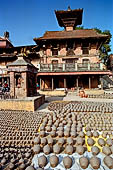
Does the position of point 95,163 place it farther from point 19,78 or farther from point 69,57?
point 69,57

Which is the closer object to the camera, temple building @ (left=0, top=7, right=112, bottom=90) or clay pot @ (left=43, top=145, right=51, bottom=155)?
clay pot @ (left=43, top=145, right=51, bottom=155)

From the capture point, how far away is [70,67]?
16.2m

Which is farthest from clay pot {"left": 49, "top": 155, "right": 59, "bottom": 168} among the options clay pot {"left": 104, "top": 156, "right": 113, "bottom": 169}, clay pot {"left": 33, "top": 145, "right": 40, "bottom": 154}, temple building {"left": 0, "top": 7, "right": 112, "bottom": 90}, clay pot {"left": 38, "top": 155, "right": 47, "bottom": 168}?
temple building {"left": 0, "top": 7, "right": 112, "bottom": 90}

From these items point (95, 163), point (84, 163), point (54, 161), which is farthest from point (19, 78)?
point (95, 163)

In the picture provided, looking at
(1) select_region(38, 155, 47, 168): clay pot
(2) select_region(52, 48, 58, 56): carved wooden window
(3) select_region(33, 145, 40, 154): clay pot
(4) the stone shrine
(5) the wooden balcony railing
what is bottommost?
(1) select_region(38, 155, 47, 168): clay pot

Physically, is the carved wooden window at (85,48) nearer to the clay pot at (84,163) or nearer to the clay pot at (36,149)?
the clay pot at (36,149)

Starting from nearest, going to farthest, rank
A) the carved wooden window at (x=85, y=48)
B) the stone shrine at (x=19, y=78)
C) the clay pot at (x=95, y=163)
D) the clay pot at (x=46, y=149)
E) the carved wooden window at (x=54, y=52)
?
the clay pot at (x=95, y=163) → the clay pot at (x=46, y=149) → the stone shrine at (x=19, y=78) → the carved wooden window at (x=85, y=48) → the carved wooden window at (x=54, y=52)

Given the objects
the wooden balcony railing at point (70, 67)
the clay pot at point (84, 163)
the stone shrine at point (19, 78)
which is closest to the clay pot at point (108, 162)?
the clay pot at point (84, 163)

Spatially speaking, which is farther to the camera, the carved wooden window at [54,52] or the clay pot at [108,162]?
the carved wooden window at [54,52]

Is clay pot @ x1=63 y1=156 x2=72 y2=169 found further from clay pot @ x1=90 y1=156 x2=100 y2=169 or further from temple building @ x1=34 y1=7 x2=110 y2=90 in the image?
temple building @ x1=34 y1=7 x2=110 y2=90

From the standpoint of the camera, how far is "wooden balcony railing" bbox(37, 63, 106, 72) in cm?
1573

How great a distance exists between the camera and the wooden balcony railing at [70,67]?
15727 millimetres

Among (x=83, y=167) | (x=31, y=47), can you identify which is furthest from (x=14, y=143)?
(x=31, y=47)

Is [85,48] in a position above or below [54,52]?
above
